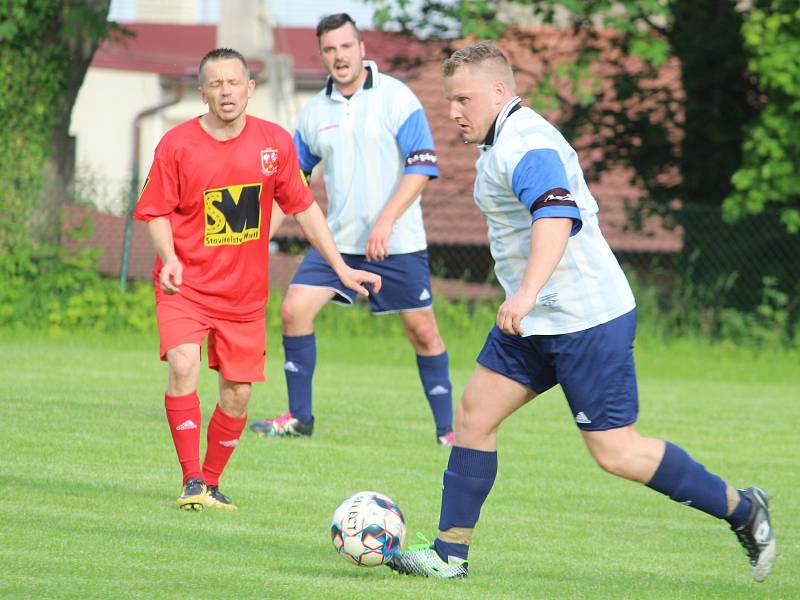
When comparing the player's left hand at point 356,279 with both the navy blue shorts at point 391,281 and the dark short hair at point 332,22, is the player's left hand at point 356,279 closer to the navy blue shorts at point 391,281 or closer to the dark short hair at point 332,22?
the navy blue shorts at point 391,281

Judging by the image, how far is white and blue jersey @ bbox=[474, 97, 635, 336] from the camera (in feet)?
17.7

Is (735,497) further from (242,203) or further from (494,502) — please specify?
(242,203)

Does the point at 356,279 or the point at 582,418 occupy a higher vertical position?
the point at 356,279

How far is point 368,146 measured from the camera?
9.49m

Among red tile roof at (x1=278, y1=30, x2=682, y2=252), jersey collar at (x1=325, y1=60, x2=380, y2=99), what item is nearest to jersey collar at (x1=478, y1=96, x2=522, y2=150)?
jersey collar at (x1=325, y1=60, x2=380, y2=99)

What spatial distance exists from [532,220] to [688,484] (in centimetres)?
118

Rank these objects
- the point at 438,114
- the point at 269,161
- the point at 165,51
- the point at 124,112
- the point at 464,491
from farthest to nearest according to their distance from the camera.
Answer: the point at 165,51
the point at 124,112
the point at 438,114
the point at 269,161
the point at 464,491

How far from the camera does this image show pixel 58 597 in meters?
4.92

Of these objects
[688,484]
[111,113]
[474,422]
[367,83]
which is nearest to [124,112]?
[111,113]

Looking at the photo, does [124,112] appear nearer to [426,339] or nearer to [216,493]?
[426,339]

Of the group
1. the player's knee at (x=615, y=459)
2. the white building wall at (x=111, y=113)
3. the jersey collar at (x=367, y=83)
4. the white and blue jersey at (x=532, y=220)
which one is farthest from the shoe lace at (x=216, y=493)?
the white building wall at (x=111, y=113)

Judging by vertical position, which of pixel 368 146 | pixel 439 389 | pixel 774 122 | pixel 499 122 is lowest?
pixel 439 389

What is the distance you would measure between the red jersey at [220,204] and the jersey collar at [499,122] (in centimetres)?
170

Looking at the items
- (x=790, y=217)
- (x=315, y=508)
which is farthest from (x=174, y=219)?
(x=790, y=217)
